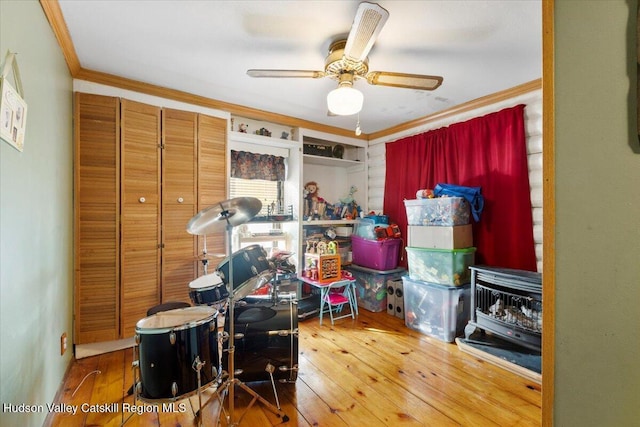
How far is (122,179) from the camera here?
2354 mm

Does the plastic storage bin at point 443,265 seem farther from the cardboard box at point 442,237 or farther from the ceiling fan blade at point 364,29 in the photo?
the ceiling fan blade at point 364,29

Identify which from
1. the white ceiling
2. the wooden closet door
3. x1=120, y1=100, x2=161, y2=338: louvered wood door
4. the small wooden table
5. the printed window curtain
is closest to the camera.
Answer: the white ceiling

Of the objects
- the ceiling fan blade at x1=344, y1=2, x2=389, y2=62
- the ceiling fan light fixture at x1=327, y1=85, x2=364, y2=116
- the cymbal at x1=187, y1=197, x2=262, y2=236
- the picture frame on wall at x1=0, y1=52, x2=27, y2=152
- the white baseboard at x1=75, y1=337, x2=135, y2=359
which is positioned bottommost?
the white baseboard at x1=75, y1=337, x2=135, y2=359

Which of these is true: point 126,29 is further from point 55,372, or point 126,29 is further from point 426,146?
point 426,146

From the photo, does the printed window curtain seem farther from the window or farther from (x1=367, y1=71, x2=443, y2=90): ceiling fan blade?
(x1=367, y1=71, x2=443, y2=90): ceiling fan blade

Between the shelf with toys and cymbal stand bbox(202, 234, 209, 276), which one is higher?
the shelf with toys

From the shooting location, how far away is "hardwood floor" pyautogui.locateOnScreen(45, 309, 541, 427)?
5.31 ft

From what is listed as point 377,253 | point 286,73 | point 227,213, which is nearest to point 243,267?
point 227,213

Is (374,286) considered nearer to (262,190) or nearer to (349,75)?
(262,190)

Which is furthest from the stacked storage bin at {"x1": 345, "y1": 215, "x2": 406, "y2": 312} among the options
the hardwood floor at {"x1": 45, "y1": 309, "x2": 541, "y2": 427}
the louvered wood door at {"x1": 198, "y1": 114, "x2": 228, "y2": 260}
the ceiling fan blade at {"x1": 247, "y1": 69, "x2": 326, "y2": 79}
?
the ceiling fan blade at {"x1": 247, "y1": 69, "x2": 326, "y2": 79}

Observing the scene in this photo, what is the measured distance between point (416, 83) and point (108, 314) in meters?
2.95

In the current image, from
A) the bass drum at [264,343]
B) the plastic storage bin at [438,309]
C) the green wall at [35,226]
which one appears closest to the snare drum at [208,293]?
the bass drum at [264,343]

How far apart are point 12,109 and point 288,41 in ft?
4.70

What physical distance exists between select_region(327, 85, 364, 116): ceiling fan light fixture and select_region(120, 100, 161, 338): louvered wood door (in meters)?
1.74
